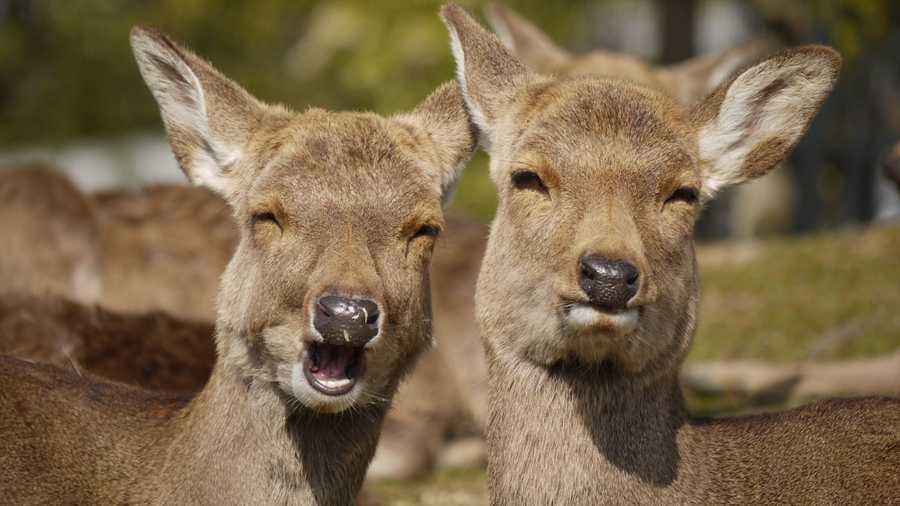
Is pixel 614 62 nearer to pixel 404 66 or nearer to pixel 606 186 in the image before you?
pixel 606 186

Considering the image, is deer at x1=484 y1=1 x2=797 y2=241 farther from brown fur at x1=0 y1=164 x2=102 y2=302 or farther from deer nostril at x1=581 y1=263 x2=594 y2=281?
deer nostril at x1=581 y1=263 x2=594 y2=281

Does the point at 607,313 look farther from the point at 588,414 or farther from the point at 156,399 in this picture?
the point at 156,399

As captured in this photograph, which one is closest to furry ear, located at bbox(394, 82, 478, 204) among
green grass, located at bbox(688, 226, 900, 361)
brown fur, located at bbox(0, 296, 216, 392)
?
brown fur, located at bbox(0, 296, 216, 392)

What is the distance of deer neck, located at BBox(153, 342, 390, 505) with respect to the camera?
484cm

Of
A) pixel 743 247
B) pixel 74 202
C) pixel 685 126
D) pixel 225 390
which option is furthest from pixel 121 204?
pixel 743 247

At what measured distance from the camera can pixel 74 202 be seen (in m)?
10.3

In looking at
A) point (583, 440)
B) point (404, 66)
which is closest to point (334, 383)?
point (583, 440)

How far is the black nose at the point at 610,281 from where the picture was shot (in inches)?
165

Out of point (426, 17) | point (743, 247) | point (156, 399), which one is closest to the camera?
point (156, 399)

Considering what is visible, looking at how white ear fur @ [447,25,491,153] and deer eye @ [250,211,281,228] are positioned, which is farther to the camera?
white ear fur @ [447,25,491,153]

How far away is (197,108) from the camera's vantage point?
553 centimetres

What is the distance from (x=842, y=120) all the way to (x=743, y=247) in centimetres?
597

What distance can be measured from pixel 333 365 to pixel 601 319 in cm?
117

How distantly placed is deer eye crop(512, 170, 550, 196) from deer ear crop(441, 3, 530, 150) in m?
0.55
